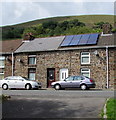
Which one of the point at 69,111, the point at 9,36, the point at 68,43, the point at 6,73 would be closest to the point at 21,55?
the point at 6,73

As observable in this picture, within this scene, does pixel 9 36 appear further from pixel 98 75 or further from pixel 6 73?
pixel 98 75

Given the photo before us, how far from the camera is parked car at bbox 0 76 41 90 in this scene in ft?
81.0

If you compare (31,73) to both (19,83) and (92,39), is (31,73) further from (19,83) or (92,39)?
(92,39)

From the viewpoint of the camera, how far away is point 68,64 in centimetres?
2808

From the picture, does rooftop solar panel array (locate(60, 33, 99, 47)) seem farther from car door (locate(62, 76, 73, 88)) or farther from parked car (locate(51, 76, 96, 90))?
car door (locate(62, 76, 73, 88))

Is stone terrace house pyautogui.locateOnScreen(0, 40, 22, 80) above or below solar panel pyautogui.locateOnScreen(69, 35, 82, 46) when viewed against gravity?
below

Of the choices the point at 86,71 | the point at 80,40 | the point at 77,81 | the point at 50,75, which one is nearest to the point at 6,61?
the point at 50,75

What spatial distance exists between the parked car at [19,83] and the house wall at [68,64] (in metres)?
4.05

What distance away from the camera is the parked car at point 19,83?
24684 millimetres

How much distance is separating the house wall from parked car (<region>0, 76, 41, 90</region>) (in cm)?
405

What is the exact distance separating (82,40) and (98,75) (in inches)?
183

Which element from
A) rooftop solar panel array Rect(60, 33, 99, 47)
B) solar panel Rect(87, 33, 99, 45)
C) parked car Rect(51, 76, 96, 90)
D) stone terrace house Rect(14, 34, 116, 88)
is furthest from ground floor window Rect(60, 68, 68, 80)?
parked car Rect(51, 76, 96, 90)

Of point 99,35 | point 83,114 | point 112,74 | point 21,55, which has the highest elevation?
point 99,35

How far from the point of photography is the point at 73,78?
23797 millimetres
